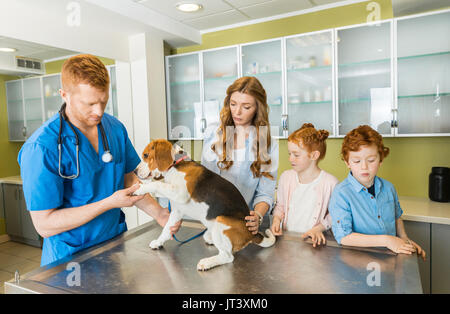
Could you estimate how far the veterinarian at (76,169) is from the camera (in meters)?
0.87

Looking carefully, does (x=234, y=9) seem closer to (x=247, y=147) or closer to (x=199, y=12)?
(x=199, y=12)

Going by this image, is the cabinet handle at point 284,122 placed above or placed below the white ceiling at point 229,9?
below

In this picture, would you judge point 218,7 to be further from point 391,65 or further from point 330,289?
point 330,289

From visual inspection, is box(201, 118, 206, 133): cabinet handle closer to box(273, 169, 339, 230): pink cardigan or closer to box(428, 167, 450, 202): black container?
box(273, 169, 339, 230): pink cardigan

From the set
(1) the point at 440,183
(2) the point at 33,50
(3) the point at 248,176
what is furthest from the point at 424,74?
(2) the point at 33,50

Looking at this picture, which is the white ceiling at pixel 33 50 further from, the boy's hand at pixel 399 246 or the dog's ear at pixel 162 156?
the boy's hand at pixel 399 246

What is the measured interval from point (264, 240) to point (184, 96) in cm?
238

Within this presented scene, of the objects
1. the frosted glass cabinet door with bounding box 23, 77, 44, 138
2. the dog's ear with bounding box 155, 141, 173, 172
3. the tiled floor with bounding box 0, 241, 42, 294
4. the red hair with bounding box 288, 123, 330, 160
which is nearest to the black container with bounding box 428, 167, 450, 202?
the red hair with bounding box 288, 123, 330, 160

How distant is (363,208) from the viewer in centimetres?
114

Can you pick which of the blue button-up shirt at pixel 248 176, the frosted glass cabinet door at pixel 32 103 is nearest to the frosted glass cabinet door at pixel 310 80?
the blue button-up shirt at pixel 248 176

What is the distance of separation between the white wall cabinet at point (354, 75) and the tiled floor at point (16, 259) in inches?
83.9

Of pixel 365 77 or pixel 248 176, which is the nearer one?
pixel 248 176

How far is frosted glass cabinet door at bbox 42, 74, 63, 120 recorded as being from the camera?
270 cm
